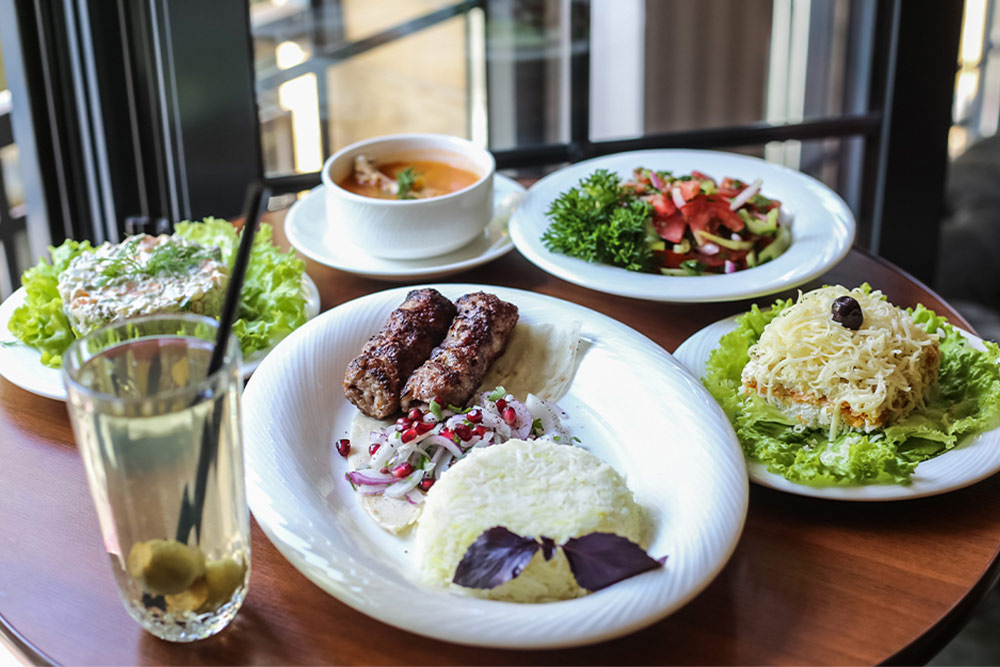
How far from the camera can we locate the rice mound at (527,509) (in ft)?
3.93

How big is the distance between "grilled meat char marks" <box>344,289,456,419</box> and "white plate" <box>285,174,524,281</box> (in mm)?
281

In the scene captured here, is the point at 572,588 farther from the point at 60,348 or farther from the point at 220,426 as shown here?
the point at 60,348

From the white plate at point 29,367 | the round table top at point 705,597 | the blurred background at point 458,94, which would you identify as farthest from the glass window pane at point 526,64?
the round table top at point 705,597

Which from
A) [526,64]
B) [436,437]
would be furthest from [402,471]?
[526,64]

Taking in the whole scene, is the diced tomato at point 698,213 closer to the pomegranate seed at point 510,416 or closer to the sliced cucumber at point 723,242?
the sliced cucumber at point 723,242

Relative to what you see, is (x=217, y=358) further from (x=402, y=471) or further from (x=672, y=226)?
(x=672, y=226)

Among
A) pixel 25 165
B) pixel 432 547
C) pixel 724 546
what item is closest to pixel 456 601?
pixel 432 547

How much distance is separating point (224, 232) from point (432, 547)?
3.69 feet

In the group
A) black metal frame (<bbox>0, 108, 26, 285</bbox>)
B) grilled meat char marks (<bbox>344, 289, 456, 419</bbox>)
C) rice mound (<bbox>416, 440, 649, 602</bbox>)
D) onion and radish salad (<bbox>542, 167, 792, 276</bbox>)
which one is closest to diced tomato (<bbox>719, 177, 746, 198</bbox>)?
onion and radish salad (<bbox>542, 167, 792, 276</bbox>)

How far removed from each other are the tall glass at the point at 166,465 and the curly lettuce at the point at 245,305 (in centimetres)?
56

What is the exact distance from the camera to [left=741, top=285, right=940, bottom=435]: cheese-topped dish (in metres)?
1.51

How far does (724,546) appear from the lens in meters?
1.23

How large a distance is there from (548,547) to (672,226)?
1070mm

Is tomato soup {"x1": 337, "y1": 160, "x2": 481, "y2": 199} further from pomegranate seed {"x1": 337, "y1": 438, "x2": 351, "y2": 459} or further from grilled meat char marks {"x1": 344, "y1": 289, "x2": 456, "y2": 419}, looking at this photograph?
pomegranate seed {"x1": 337, "y1": 438, "x2": 351, "y2": 459}
